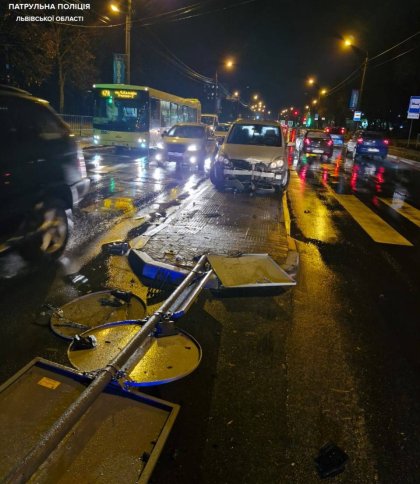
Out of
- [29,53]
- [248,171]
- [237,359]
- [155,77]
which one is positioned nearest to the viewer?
[237,359]

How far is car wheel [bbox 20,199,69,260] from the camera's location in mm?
5430

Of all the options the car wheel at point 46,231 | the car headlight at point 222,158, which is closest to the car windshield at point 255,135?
the car headlight at point 222,158

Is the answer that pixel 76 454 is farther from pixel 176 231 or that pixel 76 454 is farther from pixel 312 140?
pixel 312 140

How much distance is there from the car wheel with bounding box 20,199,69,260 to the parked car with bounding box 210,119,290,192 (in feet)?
21.3

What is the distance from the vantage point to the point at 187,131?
17.2 metres

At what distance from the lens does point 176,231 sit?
7246 millimetres

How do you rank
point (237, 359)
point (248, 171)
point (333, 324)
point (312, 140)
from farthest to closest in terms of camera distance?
point (312, 140) < point (248, 171) < point (333, 324) < point (237, 359)

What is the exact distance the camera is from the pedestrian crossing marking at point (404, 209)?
994cm

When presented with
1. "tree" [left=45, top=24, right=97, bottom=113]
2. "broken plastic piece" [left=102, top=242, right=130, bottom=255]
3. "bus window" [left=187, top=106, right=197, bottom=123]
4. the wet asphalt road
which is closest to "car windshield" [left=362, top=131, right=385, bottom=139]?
"bus window" [left=187, top=106, right=197, bottom=123]

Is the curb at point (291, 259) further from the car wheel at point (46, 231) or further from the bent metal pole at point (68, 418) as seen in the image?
the car wheel at point (46, 231)

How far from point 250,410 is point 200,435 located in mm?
439

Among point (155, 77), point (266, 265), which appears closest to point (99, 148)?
point (266, 265)

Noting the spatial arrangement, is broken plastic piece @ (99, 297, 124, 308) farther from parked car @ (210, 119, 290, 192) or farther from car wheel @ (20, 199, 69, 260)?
parked car @ (210, 119, 290, 192)

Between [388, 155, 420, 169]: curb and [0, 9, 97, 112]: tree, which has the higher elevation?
[0, 9, 97, 112]: tree
